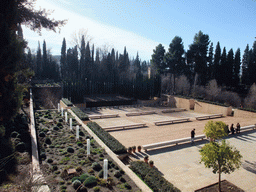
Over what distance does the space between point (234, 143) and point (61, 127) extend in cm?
1164

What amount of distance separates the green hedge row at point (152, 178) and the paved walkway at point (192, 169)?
1.18 m

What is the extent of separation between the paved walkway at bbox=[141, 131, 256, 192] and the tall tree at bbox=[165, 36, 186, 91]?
90.9 feet

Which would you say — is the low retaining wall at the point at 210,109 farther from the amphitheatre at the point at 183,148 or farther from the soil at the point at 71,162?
the soil at the point at 71,162

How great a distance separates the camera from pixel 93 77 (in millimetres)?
41000

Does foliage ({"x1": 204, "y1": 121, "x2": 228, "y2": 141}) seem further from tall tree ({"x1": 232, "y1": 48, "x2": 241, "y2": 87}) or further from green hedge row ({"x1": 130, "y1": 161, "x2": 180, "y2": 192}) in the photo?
tall tree ({"x1": 232, "y1": 48, "x2": 241, "y2": 87})

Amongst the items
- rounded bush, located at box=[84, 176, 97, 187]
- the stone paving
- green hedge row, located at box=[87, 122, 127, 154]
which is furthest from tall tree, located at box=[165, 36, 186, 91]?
rounded bush, located at box=[84, 176, 97, 187]

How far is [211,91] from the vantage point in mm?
31984

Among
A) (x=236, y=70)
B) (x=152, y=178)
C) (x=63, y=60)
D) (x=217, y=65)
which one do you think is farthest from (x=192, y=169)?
(x=63, y=60)

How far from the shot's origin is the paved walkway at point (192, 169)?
7.79 m

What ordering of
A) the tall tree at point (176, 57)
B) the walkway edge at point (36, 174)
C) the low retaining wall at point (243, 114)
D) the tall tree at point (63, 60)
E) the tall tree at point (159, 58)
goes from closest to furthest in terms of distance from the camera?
the walkway edge at point (36, 174) < the low retaining wall at point (243, 114) < the tall tree at point (176, 57) < the tall tree at point (159, 58) < the tall tree at point (63, 60)

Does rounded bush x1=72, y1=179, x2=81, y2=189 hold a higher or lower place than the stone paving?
higher

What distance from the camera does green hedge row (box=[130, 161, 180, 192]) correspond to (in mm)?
6387

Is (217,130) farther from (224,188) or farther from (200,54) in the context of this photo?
(200,54)

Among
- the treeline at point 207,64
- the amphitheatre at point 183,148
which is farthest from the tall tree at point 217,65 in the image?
the amphitheatre at point 183,148
